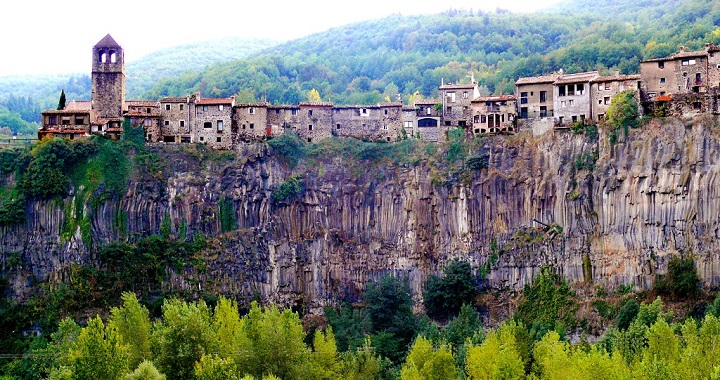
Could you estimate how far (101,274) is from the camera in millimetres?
81938

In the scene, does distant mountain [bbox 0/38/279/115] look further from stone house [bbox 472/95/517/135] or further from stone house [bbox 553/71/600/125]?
stone house [bbox 553/71/600/125]

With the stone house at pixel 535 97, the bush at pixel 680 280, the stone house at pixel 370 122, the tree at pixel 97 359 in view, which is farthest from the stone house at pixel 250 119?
the tree at pixel 97 359

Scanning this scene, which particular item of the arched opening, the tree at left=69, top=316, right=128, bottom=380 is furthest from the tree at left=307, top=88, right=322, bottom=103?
the tree at left=69, top=316, right=128, bottom=380

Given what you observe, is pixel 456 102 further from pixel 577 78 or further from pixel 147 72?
pixel 147 72

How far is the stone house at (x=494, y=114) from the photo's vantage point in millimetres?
88188

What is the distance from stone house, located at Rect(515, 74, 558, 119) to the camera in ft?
285

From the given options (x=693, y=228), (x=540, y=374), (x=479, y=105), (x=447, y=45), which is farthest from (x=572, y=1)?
(x=540, y=374)

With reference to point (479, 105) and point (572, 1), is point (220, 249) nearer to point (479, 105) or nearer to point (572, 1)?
point (479, 105)

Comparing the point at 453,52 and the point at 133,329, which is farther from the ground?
the point at 453,52

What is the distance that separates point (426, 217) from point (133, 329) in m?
28.7

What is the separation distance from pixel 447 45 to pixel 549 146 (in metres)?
61.3

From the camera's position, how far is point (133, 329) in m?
65.5

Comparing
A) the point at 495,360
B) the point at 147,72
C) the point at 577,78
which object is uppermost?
the point at 147,72

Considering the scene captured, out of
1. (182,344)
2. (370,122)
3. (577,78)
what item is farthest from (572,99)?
(182,344)
